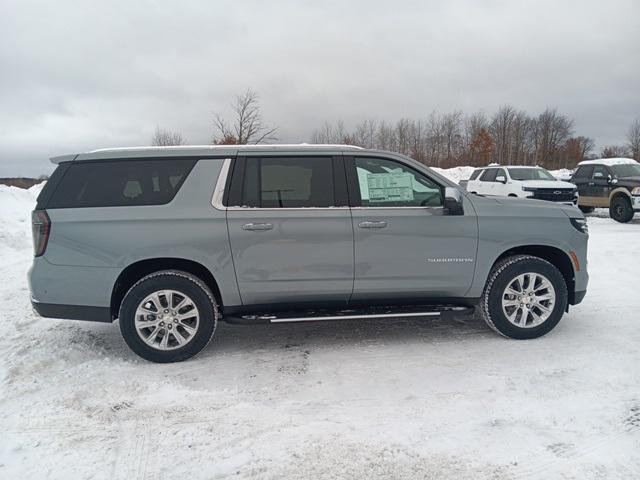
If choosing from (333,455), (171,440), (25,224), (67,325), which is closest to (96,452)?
(171,440)

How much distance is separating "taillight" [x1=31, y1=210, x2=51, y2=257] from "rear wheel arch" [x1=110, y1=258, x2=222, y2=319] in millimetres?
691

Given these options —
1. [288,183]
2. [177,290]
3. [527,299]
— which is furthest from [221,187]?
[527,299]

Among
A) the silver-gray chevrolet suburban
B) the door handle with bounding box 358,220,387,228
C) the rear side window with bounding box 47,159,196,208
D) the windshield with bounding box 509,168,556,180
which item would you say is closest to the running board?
the silver-gray chevrolet suburban

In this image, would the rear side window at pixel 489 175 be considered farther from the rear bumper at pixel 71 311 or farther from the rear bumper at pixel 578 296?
the rear bumper at pixel 71 311

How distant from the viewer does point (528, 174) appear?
612 inches

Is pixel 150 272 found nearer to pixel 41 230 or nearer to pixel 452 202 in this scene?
pixel 41 230

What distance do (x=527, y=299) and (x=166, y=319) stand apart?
3469mm

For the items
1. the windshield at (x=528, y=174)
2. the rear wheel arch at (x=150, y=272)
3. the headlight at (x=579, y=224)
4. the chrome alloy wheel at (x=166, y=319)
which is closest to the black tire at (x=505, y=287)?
the headlight at (x=579, y=224)

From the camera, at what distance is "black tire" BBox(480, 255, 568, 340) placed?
168 inches

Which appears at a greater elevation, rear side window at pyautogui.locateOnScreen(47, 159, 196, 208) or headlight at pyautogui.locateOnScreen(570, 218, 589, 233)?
rear side window at pyautogui.locateOnScreen(47, 159, 196, 208)

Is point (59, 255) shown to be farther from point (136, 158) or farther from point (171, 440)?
point (171, 440)

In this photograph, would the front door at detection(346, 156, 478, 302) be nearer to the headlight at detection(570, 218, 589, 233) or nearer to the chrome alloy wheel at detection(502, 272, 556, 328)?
the chrome alloy wheel at detection(502, 272, 556, 328)

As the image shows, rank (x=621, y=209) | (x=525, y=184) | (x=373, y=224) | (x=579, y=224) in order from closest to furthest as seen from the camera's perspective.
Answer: (x=373, y=224), (x=579, y=224), (x=621, y=209), (x=525, y=184)

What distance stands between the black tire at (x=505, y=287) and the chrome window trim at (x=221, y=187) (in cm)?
270
